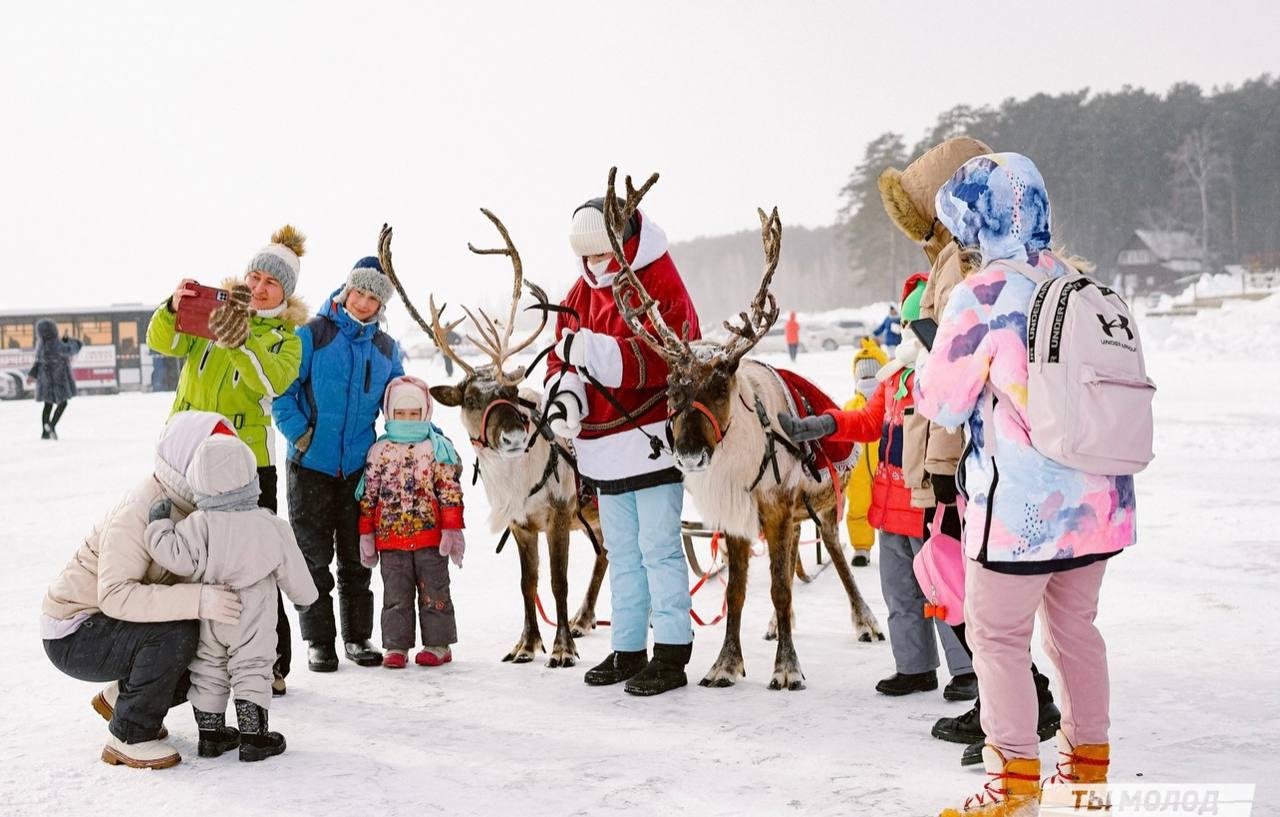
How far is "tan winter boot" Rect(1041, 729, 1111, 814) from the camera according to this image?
3287 millimetres

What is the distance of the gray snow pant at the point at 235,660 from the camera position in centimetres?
425

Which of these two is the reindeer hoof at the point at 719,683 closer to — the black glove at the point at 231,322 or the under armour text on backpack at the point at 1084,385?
the under armour text on backpack at the point at 1084,385

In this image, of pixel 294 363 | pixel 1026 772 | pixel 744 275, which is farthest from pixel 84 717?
pixel 744 275

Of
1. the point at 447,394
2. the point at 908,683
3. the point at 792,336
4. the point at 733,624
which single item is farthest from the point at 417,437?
the point at 792,336

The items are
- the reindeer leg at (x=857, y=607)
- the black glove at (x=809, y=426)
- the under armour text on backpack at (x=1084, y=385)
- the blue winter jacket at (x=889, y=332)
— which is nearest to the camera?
the under armour text on backpack at (x=1084, y=385)

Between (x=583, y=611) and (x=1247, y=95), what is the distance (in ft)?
272

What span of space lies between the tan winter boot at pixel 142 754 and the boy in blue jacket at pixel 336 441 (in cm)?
141

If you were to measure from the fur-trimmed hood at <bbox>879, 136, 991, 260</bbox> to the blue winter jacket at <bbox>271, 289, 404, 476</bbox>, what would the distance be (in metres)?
2.80

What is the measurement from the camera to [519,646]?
582cm

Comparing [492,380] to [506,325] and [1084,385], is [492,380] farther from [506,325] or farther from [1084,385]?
[1084,385]

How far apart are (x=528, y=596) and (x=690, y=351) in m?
1.72

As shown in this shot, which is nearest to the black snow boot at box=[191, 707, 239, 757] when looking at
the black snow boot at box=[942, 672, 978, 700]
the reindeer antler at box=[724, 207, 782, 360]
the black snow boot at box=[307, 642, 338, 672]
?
the black snow boot at box=[307, 642, 338, 672]

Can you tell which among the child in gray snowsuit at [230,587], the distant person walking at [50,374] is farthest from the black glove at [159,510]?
the distant person walking at [50,374]

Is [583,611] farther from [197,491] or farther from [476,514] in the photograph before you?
[476,514]
